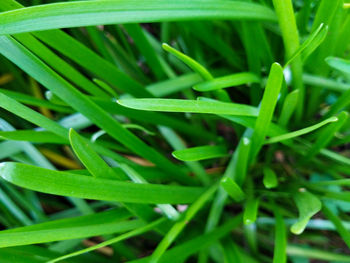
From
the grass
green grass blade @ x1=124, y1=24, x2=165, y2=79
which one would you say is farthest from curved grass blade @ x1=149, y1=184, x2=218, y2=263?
green grass blade @ x1=124, y1=24, x2=165, y2=79

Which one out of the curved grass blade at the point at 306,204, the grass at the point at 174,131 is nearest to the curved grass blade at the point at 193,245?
the grass at the point at 174,131

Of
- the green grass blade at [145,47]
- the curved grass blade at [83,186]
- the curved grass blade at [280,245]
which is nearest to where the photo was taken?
the curved grass blade at [83,186]

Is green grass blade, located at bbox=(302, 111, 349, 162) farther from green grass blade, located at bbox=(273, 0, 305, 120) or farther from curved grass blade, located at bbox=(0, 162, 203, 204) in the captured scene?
curved grass blade, located at bbox=(0, 162, 203, 204)

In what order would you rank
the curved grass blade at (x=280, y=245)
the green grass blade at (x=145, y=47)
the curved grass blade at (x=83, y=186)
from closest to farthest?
the curved grass blade at (x=83, y=186), the curved grass blade at (x=280, y=245), the green grass blade at (x=145, y=47)

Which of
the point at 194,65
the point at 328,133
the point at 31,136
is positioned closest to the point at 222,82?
Result: the point at 194,65

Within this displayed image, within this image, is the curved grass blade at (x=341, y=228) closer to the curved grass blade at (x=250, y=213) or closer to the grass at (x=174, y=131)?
the grass at (x=174, y=131)

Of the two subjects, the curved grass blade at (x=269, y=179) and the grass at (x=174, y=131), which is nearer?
the grass at (x=174, y=131)
